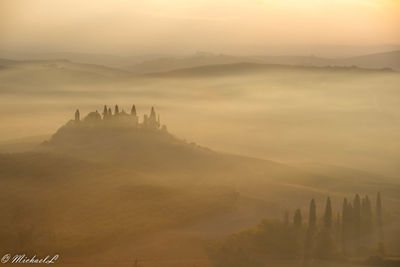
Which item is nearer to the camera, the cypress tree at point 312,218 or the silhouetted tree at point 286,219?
the cypress tree at point 312,218

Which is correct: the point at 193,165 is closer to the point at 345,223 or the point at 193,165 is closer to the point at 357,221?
the point at 345,223

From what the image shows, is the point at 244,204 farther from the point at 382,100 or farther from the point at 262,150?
the point at 382,100

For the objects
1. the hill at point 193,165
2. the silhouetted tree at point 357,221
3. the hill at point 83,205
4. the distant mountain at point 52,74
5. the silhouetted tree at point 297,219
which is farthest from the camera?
the distant mountain at point 52,74

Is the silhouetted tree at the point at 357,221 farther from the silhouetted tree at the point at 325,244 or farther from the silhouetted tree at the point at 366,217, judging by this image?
the silhouetted tree at the point at 325,244

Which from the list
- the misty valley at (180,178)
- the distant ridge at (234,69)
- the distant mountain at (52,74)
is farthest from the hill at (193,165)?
the distant ridge at (234,69)

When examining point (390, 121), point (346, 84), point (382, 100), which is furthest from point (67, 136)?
point (346, 84)

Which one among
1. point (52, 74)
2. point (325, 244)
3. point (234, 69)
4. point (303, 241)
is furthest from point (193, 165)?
point (234, 69)

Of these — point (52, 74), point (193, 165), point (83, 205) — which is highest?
point (52, 74)

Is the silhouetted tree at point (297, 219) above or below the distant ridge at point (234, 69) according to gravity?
below
